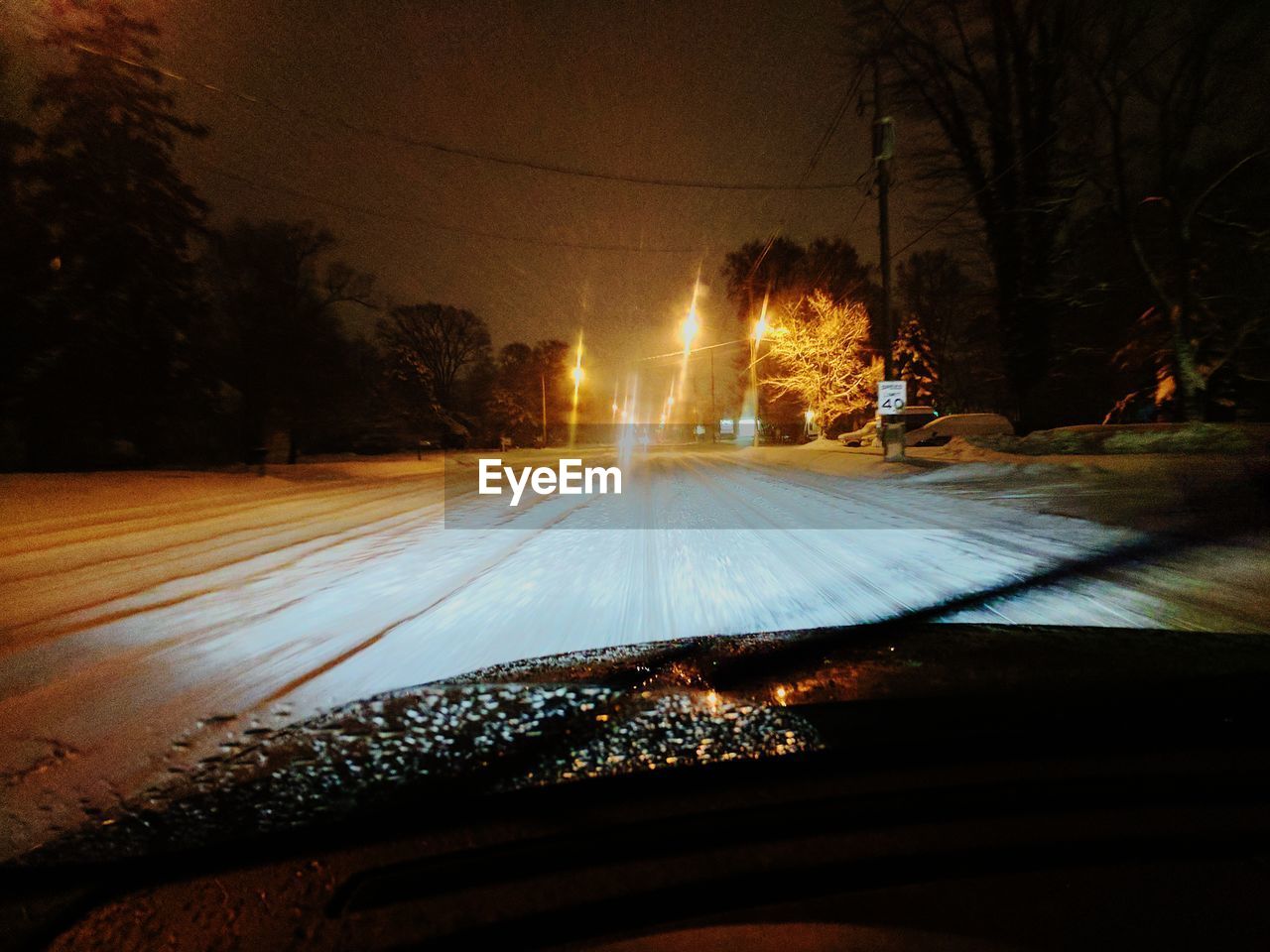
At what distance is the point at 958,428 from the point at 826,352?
9.37 m

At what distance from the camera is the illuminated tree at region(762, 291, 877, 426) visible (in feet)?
118

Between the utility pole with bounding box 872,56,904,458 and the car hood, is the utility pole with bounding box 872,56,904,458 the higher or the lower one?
the higher one

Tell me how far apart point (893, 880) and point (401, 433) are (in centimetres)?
4792

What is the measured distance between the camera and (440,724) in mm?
2117

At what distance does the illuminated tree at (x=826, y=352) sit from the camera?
36031mm

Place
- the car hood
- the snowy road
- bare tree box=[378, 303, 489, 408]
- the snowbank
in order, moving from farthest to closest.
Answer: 1. bare tree box=[378, 303, 489, 408]
2. the snowbank
3. the snowy road
4. the car hood

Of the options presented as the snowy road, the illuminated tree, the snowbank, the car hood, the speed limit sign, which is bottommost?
the snowy road

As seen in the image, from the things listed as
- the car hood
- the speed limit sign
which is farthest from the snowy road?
the speed limit sign

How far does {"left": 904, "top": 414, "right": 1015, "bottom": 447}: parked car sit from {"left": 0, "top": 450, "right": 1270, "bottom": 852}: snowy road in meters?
18.3

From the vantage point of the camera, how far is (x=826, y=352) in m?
36.2

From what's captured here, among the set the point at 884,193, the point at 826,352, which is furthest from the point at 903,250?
the point at 826,352

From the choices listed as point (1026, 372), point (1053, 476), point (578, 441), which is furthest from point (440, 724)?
point (578, 441)

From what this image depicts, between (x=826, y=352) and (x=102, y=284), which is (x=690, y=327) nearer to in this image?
(x=826, y=352)

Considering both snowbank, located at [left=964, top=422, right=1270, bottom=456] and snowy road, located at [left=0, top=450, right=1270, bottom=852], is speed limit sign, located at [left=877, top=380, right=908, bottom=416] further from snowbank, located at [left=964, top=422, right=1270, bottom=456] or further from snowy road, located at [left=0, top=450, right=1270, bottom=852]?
snowy road, located at [left=0, top=450, right=1270, bottom=852]
